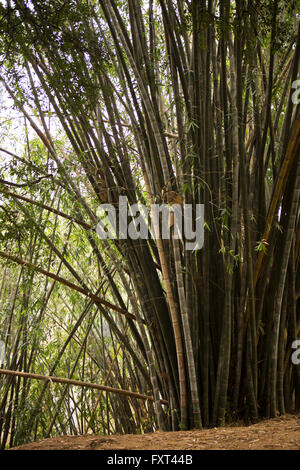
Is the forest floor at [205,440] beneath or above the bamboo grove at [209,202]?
beneath

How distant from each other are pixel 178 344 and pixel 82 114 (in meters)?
1.40

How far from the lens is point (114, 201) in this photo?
2893 millimetres

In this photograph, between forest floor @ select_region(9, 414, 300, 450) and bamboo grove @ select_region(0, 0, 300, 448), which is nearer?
forest floor @ select_region(9, 414, 300, 450)

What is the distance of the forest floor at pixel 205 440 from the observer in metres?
1.92

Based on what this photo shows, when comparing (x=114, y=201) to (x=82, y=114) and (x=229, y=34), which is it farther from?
(x=229, y=34)

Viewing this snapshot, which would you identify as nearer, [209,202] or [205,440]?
[205,440]

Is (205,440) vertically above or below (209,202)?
below

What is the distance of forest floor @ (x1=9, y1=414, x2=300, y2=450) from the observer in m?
1.92

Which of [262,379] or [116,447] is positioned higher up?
[262,379]

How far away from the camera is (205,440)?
2.04 m

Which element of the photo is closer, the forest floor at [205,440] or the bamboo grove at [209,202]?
the forest floor at [205,440]

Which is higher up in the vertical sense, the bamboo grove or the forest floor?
the bamboo grove
